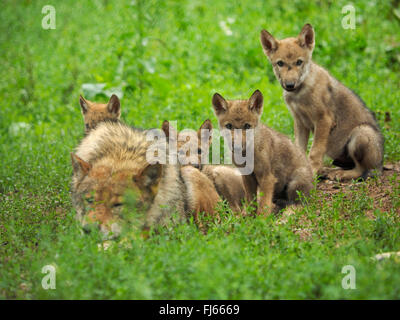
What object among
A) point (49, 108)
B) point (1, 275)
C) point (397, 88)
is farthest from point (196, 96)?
point (1, 275)

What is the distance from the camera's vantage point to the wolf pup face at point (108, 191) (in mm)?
4379

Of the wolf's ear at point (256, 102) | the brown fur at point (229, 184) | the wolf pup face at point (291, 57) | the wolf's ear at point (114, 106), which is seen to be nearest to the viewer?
the wolf's ear at point (256, 102)

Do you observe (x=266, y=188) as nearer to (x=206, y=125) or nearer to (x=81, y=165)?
(x=206, y=125)

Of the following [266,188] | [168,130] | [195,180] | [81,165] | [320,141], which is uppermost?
[168,130]

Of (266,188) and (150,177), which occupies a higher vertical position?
(150,177)

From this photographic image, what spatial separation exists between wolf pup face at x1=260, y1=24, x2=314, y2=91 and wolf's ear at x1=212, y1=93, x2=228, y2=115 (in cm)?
90

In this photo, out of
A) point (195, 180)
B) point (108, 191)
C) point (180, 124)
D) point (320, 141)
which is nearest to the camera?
point (108, 191)

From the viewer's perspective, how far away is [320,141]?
6.89 m

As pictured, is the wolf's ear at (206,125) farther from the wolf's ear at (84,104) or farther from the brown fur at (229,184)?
the wolf's ear at (84,104)

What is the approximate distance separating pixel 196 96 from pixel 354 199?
4.15 m

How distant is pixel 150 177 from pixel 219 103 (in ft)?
6.29

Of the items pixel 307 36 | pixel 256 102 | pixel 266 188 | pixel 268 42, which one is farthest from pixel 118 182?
pixel 307 36

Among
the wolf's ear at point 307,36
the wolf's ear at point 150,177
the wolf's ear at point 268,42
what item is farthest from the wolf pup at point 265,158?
the wolf's ear at point 150,177

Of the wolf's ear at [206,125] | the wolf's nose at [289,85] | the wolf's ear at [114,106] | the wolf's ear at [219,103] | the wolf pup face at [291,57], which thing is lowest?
the wolf's ear at [206,125]
